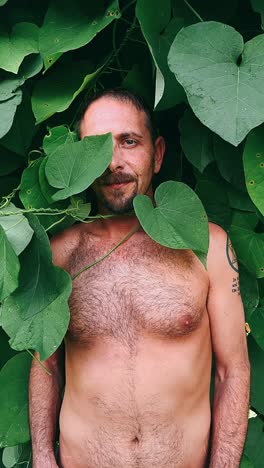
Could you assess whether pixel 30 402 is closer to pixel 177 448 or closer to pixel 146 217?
pixel 177 448

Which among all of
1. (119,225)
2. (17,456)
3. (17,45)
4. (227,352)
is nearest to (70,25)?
(17,45)

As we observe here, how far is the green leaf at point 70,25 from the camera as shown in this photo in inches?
65.5

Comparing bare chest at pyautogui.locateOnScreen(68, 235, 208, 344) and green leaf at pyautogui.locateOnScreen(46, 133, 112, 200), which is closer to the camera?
green leaf at pyautogui.locateOnScreen(46, 133, 112, 200)

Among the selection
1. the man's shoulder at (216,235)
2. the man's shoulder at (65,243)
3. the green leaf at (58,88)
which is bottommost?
the man's shoulder at (216,235)

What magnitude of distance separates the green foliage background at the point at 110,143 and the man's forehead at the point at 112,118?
2.2 inches

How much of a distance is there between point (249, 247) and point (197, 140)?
0.86 ft

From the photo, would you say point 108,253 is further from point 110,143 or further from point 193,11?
point 193,11

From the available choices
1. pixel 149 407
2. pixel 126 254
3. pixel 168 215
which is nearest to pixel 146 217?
pixel 168 215

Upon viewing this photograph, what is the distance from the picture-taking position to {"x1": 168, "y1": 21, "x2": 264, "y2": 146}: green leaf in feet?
4.83

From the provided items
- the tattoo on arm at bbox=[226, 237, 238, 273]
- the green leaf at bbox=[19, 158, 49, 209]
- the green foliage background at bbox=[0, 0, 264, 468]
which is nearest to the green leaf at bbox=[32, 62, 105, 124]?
the green foliage background at bbox=[0, 0, 264, 468]

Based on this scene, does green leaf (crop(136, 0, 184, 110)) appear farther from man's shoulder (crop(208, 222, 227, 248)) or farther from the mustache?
man's shoulder (crop(208, 222, 227, 248))

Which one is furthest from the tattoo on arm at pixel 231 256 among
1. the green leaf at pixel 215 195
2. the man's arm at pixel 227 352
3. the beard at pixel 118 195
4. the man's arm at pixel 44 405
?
the man's arm at pixel 44 405

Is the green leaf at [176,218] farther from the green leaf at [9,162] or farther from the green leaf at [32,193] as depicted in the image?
the green leaf at [9,162]

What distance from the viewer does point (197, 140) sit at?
1.76 m
